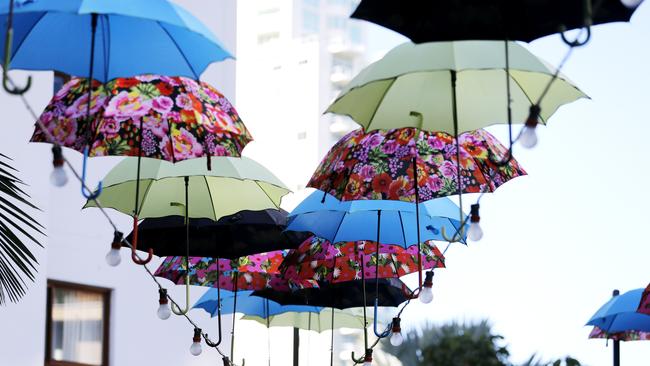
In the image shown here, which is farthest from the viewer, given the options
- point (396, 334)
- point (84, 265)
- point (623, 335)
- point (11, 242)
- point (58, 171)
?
point (84, 265)

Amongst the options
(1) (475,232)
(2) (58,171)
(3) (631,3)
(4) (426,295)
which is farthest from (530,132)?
(4) (426,295)

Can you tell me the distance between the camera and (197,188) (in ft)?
30.2

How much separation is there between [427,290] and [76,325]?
7237mm

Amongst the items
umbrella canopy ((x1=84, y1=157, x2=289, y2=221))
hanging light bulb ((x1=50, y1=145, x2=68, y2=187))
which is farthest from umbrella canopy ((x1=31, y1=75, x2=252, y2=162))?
umbrella canopy ((x1=84, y1=157, x2=289, y2=221))

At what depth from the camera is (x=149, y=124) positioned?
8.09m

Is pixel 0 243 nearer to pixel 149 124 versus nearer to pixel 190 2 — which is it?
pixel 149 124

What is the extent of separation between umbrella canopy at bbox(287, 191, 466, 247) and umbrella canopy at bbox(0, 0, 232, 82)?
249 centimetres

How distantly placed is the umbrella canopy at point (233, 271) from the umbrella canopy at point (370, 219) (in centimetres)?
89

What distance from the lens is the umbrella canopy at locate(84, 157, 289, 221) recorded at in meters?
8.87

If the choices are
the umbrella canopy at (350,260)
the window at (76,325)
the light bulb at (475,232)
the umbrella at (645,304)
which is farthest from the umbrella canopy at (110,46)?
the window at (76,325)

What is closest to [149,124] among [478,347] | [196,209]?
[196,209]

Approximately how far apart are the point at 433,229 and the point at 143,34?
3.36 metres

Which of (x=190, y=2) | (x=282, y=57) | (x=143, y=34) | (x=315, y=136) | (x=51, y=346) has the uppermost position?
(x=282, y=57)

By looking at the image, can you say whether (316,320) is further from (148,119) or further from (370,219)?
(148,119)
